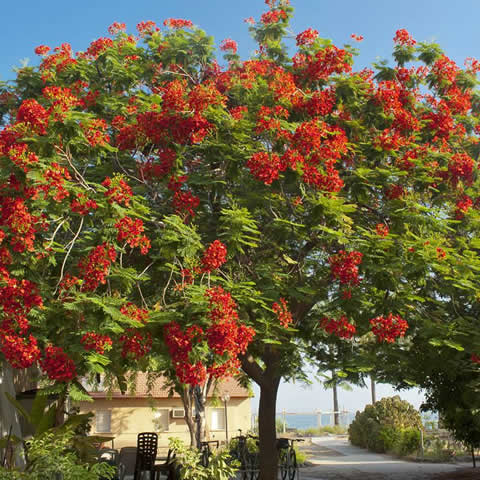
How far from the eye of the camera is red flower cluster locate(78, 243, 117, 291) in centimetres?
832

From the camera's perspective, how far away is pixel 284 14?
13.9m

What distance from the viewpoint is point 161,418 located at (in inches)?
1235

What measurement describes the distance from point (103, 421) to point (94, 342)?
2492cm

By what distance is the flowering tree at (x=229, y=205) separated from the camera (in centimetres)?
839

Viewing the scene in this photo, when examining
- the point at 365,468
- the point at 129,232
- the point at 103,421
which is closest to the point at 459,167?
the point at 129,232

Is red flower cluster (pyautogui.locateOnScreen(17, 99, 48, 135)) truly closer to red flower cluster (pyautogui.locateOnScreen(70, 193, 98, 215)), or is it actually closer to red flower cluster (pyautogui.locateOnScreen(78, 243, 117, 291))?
red flower cluster (pyautogui.locateOnScreen(70, 193, 98, 215))

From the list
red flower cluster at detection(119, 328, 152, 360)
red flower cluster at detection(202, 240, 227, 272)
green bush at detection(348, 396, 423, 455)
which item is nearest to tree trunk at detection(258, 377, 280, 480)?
red flower cluster at detection(202, 240, 227, 272)

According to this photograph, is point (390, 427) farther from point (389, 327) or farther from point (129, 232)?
point (129, 232)

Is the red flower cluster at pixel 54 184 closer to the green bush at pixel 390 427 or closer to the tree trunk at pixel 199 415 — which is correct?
the tree trunk at pixel 199 415

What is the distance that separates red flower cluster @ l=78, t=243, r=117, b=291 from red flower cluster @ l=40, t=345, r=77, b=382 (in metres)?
1.03

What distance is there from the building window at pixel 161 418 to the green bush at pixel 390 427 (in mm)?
10584

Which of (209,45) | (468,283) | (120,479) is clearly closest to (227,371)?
(468,283)

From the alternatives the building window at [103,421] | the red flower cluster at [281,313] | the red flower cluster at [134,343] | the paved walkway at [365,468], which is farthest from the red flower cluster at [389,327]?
the building window at [103,421]

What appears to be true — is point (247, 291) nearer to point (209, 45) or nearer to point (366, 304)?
point (366, 304)
